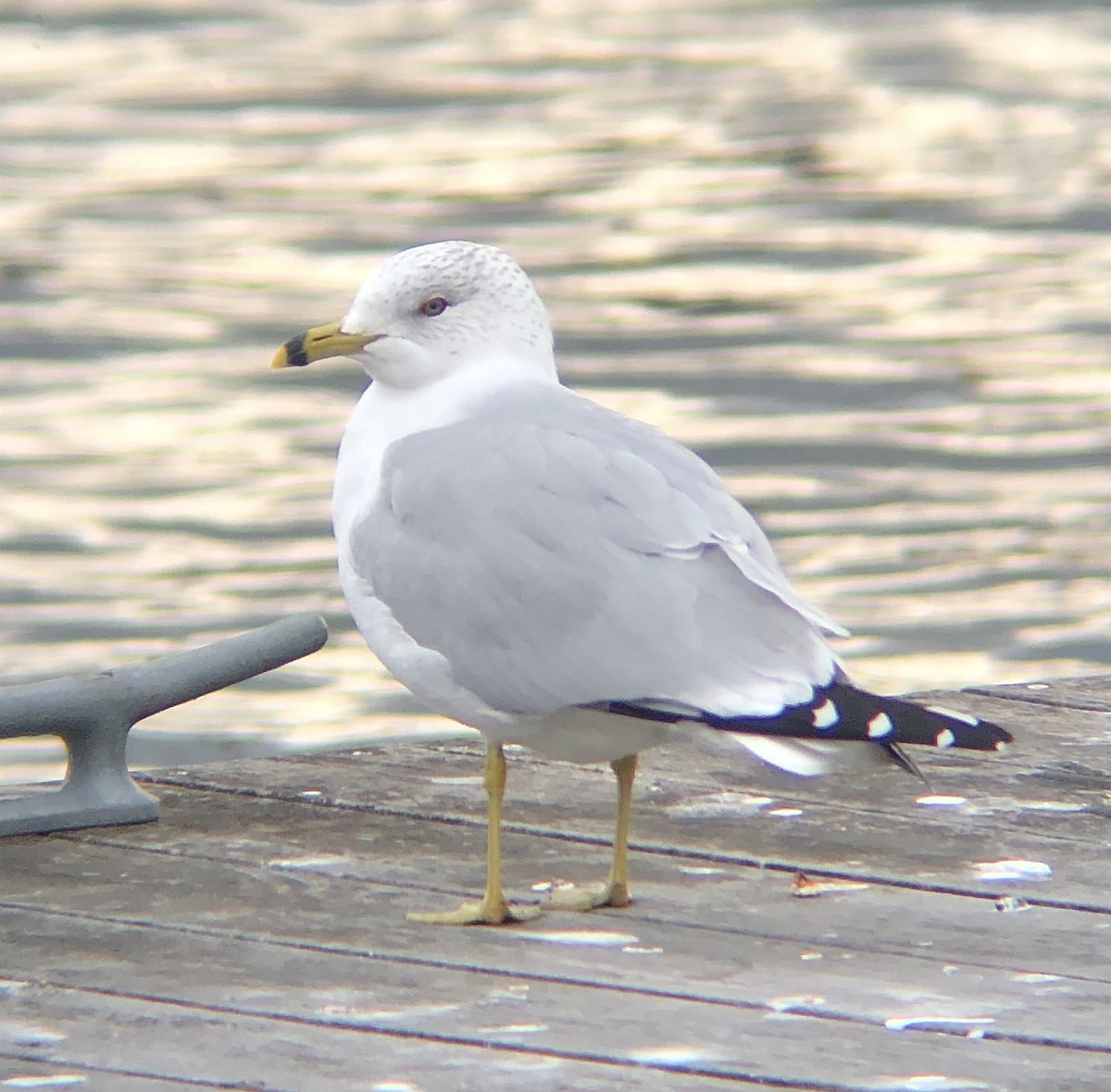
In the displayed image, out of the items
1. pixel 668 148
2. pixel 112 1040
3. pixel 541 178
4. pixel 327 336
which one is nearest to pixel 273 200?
pixel 541 178

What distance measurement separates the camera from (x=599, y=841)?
397cm

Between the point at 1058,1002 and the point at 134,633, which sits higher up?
the point at 1058,1002

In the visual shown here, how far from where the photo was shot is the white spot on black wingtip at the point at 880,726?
10.7 ft

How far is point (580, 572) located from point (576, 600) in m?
0.03

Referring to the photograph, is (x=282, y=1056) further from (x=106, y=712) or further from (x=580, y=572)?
(x=106, y=712)

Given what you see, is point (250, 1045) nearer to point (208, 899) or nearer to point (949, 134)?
point (208, 899)

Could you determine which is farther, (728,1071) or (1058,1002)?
(1058,1002)

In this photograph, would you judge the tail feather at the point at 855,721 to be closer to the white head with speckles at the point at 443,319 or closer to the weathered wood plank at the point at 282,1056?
the weathered wood plank at the point at 282,1056

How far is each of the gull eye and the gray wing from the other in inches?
9.5

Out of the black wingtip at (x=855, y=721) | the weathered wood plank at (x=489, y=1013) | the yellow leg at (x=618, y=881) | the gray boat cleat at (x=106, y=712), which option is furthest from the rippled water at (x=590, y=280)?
the black wingtip at (x=855, y=721)

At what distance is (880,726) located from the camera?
129 inches

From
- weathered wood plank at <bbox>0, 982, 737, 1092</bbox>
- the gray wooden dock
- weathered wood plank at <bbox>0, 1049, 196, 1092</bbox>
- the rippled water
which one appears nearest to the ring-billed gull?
the gray wooden dock

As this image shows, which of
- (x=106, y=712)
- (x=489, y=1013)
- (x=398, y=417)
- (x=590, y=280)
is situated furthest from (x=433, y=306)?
(x=590, y=280)

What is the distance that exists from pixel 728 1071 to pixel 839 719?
49 cm
